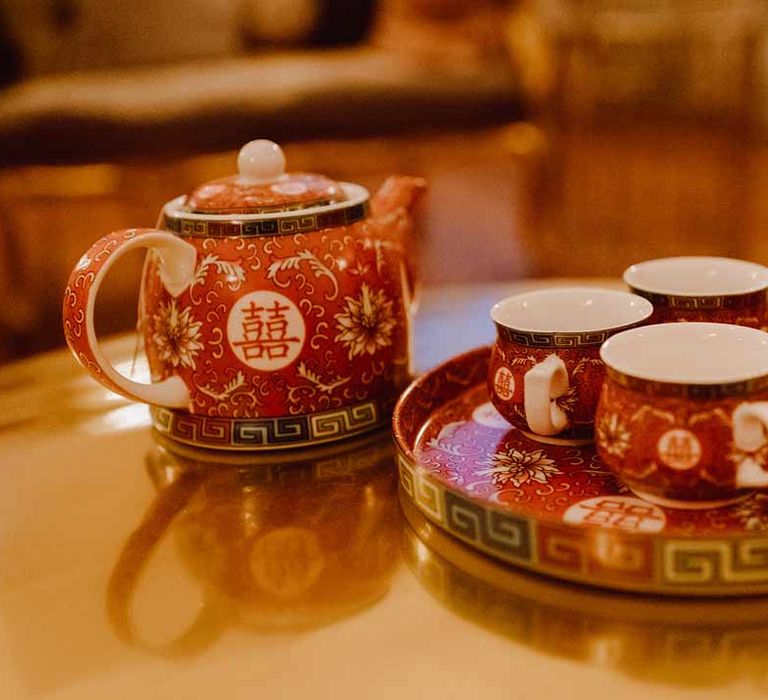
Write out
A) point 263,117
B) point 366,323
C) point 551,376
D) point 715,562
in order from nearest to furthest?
point 715,562, point 551,376, point 366,323, point 263,117

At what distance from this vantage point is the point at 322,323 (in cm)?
64

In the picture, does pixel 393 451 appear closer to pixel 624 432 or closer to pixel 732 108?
pixel 624 432

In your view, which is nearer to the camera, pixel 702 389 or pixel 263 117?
pixel 702 389

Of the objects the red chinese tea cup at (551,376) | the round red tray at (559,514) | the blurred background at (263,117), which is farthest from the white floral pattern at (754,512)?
the blurred background at (263,117)

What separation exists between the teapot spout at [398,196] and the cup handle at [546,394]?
0.22 m

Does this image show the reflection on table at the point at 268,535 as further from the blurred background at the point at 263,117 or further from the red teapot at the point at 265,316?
the blurred background at the point at 263,117

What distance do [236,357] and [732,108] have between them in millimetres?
3397

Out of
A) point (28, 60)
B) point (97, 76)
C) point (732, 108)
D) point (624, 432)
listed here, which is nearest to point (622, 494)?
point (624, 432)

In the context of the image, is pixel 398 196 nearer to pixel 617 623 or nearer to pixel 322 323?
pixel 322 323

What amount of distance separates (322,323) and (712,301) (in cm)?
24

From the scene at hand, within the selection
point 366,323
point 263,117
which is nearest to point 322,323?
point 366,323

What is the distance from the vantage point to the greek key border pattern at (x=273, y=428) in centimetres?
65

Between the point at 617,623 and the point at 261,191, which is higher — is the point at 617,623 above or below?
below

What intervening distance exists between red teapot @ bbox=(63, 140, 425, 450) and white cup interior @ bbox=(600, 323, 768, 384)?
0.18m
